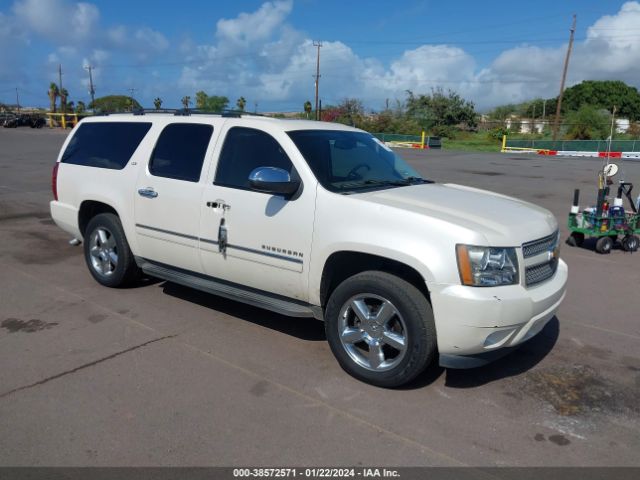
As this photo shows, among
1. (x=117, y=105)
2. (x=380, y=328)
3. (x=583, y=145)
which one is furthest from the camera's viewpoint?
(x=117, y=105)

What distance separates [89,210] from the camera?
6.11 metres

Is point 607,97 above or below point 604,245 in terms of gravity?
above

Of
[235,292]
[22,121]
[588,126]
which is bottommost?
[235,292]

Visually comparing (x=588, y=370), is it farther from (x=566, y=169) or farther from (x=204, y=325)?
(x=566, y=169)

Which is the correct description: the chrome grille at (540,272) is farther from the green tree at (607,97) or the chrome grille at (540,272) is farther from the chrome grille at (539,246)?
the green tree at (607,97)

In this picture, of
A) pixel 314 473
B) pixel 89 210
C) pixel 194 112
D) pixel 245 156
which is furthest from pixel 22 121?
pixel 314 473

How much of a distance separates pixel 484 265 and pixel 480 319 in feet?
1.13

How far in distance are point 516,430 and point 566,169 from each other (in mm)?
22323

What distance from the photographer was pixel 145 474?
2.93 metres

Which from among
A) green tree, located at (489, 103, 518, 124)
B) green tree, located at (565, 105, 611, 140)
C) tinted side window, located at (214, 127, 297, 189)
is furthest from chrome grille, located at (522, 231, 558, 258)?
green tree, located at (489, 103, 518, 124)

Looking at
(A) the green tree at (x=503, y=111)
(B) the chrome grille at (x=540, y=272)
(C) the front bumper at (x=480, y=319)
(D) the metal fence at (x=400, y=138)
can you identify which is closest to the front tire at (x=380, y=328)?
(C) the front bumper at (x=480, y=319)

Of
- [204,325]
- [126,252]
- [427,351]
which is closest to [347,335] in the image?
[427,351]

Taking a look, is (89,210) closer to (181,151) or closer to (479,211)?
(181,151)

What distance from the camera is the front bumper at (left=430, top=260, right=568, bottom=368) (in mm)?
3484
